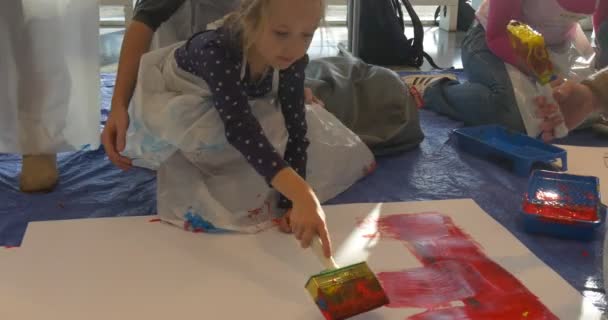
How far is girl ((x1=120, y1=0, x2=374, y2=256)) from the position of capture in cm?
87

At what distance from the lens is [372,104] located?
4.50 ft

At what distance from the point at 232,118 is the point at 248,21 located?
14 centimetres

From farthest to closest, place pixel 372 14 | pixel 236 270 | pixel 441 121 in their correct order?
1. pixel 372 14
2. pixel 441 121
3. pixel 236 270

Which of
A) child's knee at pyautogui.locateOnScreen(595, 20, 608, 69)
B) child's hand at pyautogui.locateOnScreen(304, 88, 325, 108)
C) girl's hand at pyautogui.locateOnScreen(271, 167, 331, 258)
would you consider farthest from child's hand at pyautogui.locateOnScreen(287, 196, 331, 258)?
child's knee at pyautogui.locateOnScreen(595, 20, 608, 69)

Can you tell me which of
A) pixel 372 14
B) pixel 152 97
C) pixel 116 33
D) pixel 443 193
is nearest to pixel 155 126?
pixel 152 97

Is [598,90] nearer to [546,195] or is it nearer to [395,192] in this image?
[546,195]

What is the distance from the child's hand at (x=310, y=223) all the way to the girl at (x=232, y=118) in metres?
0.08

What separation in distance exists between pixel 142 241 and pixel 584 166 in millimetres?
879

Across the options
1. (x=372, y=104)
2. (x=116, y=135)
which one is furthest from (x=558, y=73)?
(x=116, y=135)

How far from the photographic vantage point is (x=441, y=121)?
162 cm

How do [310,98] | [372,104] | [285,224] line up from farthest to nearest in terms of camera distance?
[372,104], [310,98], [285,224]

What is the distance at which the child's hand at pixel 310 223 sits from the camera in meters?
0.75

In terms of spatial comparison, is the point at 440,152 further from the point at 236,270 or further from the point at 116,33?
the point at 116,33

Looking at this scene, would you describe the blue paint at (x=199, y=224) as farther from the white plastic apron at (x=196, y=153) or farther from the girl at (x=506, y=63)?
the girl at (x=506, y=63)
